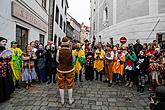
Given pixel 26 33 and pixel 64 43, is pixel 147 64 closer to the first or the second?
pixel 64 43

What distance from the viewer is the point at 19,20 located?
9.35m

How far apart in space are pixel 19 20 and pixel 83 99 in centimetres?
558

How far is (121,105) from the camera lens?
5.69 meters

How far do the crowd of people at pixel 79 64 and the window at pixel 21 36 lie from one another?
1730mm

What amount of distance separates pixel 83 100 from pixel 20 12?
19.0 ft

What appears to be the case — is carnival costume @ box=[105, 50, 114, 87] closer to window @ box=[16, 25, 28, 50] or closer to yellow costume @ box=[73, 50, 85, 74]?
yellow costume @ box=[73, 50, 85, 74]

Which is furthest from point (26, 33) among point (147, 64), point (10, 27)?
point (147, 64)

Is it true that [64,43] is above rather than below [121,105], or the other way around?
above

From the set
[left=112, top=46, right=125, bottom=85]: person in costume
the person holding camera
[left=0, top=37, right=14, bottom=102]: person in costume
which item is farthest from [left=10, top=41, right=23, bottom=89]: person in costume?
the person holding camera

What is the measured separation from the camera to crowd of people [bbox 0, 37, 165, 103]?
5.80 m

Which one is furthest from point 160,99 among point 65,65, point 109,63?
point 109,63

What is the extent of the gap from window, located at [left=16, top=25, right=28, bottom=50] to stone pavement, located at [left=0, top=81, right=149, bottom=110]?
3.29 metres

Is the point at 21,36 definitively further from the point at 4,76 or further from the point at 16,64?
the point at 4,76

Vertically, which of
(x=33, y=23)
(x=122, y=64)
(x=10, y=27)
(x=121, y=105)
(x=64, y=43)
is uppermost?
(x=33, y=23)
